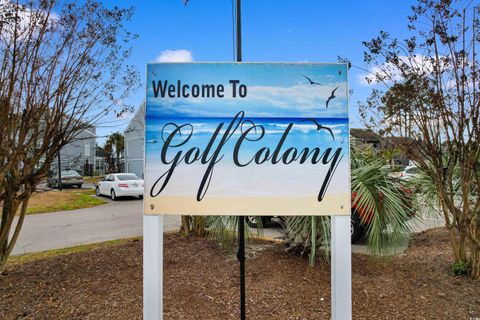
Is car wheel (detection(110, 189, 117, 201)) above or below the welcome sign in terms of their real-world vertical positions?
below

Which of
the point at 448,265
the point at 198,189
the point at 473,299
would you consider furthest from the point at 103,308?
the point at 448,265

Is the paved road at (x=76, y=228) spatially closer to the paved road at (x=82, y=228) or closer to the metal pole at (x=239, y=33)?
the paved road at (x=82, y=228)

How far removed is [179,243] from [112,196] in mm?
11894

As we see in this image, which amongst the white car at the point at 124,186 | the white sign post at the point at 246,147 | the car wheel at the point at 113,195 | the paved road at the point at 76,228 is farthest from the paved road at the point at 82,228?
the car wheel at the point at 113,195

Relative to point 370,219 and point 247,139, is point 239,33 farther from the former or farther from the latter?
point 370,219

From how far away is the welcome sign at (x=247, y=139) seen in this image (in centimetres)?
A: 215

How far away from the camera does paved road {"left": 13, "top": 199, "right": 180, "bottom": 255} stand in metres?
6.45

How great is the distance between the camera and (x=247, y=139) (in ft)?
7.13

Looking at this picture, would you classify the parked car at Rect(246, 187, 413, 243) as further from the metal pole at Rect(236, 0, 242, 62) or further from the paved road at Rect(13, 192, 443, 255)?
the metal pole at Rect(236, 0, 242, 62)

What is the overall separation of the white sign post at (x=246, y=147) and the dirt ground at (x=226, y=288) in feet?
2.80

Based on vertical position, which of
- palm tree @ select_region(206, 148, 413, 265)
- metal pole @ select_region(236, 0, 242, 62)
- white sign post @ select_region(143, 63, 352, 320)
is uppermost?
metal pole @ select_region(236, 0, 242, 62)

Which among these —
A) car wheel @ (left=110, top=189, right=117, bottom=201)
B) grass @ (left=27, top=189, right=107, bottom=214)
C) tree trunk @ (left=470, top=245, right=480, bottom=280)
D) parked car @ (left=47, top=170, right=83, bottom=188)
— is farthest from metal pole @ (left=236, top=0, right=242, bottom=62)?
parked car @ (left=47, top=170, right=83, bottom=188)

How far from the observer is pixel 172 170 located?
2148 mm

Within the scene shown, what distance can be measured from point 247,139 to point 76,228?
7499mm
